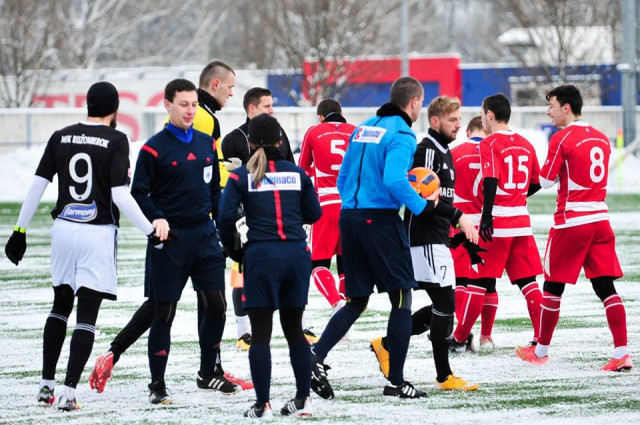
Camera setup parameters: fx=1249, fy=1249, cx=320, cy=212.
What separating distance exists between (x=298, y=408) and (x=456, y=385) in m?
1.24

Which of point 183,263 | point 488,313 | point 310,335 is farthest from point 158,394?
point 488,313

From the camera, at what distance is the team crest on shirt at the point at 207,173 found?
798 centimetres

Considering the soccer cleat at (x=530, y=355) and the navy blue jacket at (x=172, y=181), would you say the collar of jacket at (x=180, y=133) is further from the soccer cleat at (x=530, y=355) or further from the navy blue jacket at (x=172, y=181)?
the soccer cleat at (x=530, y=355)

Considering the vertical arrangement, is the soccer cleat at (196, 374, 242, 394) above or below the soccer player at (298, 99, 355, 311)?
below

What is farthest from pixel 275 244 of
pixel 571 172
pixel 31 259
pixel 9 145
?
pixel 9 145

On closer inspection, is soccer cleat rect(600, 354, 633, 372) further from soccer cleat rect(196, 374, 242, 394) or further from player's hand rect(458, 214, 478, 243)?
soccer cleat rect(196, 374, 242, 394)

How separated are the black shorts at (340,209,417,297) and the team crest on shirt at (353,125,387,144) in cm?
45

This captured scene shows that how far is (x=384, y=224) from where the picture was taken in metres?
7.95

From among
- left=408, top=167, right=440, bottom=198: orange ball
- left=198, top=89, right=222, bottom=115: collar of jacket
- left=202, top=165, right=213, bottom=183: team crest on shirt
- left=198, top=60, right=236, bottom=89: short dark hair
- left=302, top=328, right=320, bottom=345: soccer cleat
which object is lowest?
left=302, top=328, right=320, bottom=345: soccer cleat

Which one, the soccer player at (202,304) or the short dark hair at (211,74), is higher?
the short dark hair at (211,74)

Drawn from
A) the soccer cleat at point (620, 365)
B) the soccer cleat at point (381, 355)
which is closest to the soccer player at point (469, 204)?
the soccer cleat at point (620, 365)

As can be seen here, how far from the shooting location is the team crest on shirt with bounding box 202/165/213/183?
314 inches

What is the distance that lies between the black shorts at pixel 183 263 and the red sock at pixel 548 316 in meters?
2.57

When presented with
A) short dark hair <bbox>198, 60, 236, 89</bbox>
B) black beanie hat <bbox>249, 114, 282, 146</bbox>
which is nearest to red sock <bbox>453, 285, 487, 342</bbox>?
short dark hair <bbox>198, 60, 236, 89</bbox>
